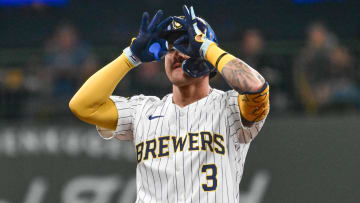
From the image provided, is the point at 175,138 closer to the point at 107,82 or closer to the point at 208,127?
the point at 208,127

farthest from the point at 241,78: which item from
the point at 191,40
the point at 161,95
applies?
the point at 161,95

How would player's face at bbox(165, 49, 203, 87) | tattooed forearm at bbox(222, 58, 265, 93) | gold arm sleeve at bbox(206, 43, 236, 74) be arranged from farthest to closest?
player's face at bbox(165, 49, 203, 87)
gold arm sleeve at bbox(206, 43, 236, 74)
tattooed forearm at bbox(222, 58, 265, 93)

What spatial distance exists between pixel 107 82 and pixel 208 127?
605 millimetres

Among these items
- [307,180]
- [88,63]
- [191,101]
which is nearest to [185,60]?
[191,101]

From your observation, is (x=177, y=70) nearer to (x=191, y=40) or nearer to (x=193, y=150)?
(x=191, y=40)

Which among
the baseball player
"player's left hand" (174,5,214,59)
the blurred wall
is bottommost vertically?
the blurred wall

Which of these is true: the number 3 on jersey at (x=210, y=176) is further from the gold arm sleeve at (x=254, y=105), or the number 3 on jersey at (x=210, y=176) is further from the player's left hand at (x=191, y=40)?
the player's left hand at (x=191, y=40)

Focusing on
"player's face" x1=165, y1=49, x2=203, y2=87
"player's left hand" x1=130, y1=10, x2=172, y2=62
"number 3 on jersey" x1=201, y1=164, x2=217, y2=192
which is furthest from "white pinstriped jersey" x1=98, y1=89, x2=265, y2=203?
"player's left hand" x1=130, y1=10, x2=172, y2=62

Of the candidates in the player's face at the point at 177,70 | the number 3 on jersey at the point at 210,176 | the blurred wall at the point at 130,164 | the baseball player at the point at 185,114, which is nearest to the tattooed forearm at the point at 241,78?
the baseball player at the point at 185,114

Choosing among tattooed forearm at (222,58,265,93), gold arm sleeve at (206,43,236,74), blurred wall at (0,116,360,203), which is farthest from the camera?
blurred wall at (0,116,360,203)

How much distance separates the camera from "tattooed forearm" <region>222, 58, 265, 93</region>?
3.35 metres

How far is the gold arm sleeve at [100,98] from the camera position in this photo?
373 centimetres

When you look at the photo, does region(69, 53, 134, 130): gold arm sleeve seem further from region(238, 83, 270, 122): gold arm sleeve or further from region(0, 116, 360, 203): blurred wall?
region(0, 116, 360, 203): blurred wall

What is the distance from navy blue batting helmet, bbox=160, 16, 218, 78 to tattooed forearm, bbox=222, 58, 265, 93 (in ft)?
0.63
